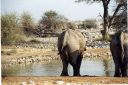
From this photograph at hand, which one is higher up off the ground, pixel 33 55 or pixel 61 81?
pixel 61 81

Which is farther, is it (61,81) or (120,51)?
(120,51)

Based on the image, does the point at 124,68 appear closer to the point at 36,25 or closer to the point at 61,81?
the point at 61,81

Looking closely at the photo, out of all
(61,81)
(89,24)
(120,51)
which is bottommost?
(61,81)

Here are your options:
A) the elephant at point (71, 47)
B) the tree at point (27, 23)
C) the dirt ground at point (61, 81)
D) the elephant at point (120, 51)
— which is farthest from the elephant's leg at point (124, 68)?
the tree at point (27, 23)

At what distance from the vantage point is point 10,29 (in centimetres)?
1823

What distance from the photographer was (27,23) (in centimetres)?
2397

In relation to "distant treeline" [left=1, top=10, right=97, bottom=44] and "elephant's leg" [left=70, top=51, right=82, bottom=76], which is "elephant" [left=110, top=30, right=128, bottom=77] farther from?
"distant treeline" [left=1, top=10, right=97, bottom=44]

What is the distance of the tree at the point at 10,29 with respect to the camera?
17.8 meters

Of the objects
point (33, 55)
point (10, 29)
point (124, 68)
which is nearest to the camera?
point (124, 68)

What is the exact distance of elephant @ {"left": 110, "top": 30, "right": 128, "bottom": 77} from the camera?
8320 millimetres

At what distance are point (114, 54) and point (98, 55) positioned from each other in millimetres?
7264

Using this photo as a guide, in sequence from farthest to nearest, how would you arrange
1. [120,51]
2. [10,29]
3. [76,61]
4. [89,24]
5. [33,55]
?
[89,24], [10,29], [33,55], [76,61], [120,51]

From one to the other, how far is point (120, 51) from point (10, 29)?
10199mm

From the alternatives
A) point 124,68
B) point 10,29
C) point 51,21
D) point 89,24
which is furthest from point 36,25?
point 124,68
